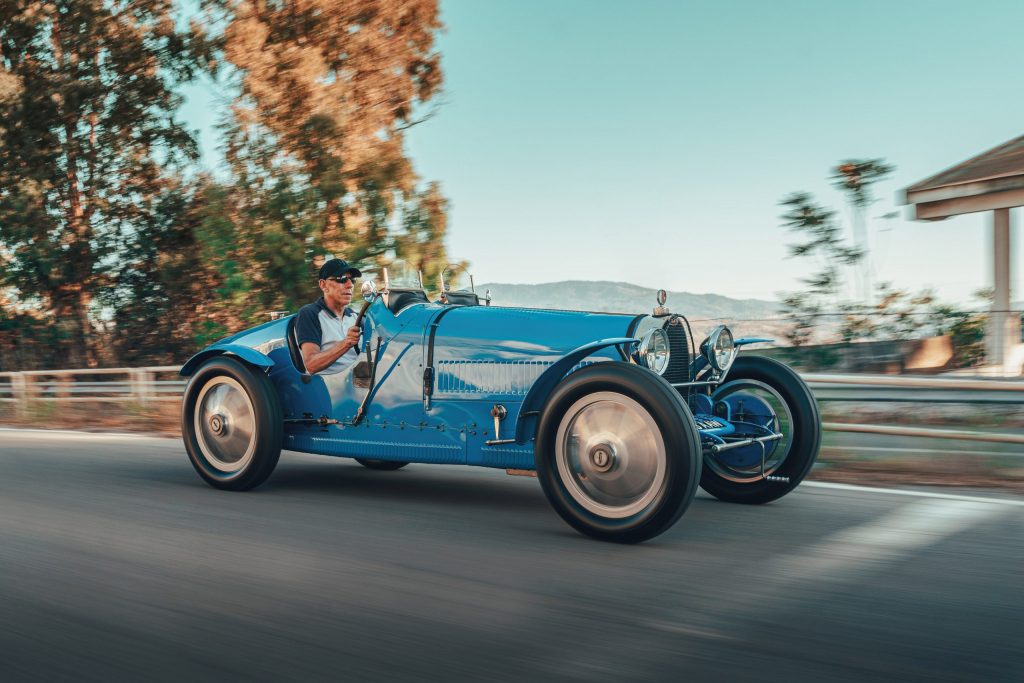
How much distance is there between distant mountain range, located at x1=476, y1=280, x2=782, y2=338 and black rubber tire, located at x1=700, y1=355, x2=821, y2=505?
554 mm

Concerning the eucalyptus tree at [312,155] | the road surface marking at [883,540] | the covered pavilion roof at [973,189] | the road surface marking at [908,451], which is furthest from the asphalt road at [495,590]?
the eucalyptus tree at [312,155]

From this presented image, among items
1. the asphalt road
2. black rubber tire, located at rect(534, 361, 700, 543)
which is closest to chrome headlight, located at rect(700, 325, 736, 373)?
the asphalt road

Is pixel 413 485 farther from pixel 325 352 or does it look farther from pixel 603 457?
pixel 603 457

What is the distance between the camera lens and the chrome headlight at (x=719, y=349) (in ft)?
16.3

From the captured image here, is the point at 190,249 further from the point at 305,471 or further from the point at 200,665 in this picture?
the point at 200,665

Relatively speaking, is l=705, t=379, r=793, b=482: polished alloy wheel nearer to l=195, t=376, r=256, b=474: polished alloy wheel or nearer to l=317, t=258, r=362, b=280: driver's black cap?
l=317, t=258, r=362, b=280: driver's black cap

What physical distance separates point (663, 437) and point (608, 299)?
2.20 m

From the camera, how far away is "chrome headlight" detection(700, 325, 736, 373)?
4.97 meters

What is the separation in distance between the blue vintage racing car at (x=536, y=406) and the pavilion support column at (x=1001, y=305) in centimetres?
594

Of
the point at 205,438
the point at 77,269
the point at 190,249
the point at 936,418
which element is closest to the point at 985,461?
the point at 936,418

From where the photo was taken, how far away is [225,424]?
18.8 feet

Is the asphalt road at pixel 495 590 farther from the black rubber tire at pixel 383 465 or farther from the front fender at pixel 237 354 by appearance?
the black rubber tire at pixel 383 465

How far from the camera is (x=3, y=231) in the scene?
19609mm

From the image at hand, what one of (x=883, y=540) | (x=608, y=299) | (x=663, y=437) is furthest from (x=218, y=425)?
(x=883, y=540)
